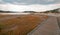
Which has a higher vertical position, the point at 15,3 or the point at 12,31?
the point at 15,3

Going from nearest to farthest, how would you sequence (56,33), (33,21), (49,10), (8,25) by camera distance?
(56,33) < (8,25) < (33,21) < (49,10)

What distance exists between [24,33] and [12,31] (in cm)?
11

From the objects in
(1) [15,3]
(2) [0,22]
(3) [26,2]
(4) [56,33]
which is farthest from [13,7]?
(4) [56,33]

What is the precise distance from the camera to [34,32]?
973 mm

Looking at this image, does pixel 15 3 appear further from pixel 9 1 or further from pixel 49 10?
pixel 49 10

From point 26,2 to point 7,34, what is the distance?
790 millimetres

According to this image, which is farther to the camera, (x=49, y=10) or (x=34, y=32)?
(x=49, y=10)

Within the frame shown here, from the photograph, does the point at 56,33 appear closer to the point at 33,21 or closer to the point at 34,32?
the point at 34,32

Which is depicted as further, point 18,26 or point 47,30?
point 18,26

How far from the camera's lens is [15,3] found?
165 centimetres

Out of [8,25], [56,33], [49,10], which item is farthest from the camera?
[49,10]

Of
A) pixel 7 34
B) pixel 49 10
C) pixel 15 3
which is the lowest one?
pixel 7 34

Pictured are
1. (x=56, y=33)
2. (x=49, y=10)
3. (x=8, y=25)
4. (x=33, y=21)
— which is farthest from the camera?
(x=49, y=10)

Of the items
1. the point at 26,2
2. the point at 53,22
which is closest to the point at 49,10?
the point at 26,2
